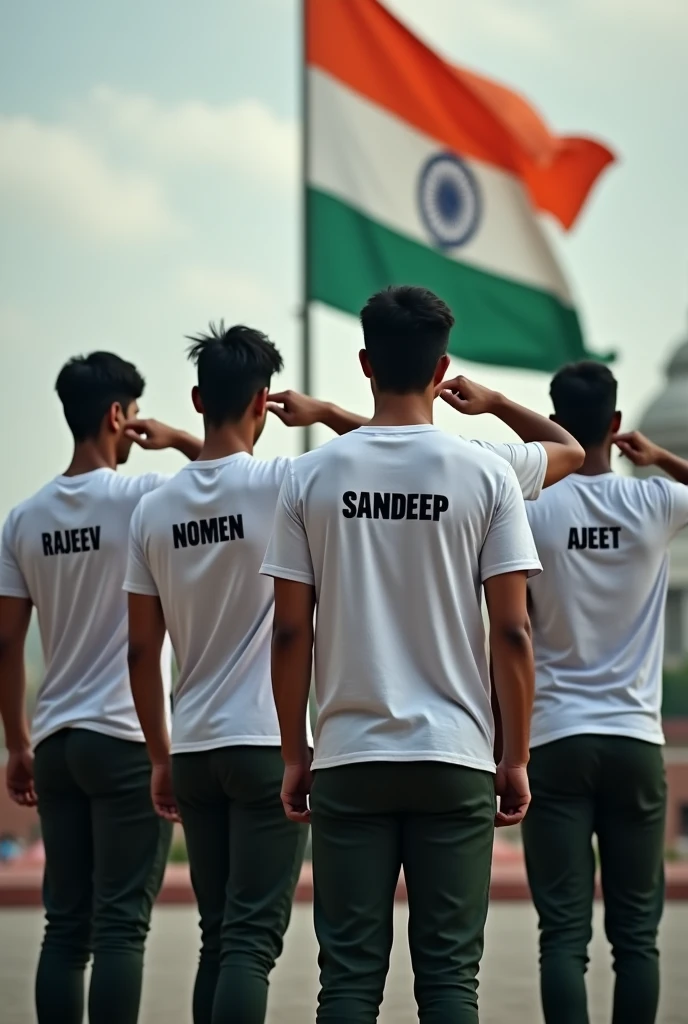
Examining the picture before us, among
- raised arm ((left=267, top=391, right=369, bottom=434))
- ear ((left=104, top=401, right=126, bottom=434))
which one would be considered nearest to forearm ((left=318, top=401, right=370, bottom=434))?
raised arm ((left=267, top=391, right=369, bottom=434))

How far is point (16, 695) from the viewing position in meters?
4.35

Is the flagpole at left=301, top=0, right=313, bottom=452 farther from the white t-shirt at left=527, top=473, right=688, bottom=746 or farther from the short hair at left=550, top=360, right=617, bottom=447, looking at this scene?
the white t-shirt at left=527, top=473, right=688, bottom=746

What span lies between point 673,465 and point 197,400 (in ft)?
4.26

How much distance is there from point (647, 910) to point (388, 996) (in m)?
2.16

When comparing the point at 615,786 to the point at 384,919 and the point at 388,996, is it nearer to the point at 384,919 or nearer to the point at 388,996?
the point at 384,919

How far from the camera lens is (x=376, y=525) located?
9.87 ft

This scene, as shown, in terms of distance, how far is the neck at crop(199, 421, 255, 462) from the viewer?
380 centimetres

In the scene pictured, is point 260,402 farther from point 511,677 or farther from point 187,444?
point 511,677

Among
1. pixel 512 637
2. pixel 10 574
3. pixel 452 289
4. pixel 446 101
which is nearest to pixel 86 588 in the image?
pixel 10 574

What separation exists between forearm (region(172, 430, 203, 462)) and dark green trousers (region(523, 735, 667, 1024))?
1.17m

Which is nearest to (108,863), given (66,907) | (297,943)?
(66,907)

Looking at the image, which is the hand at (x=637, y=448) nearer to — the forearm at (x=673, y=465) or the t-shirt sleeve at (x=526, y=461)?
the forearm at (x=673, y=465)

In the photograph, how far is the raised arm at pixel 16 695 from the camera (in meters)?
4.28

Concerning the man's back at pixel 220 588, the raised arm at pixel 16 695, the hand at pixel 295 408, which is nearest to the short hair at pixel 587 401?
the hand at pixel 295 408
